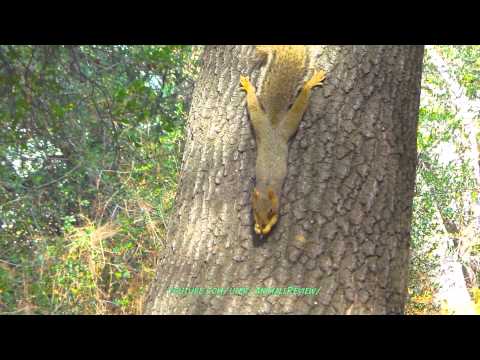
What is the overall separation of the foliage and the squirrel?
9.55 ft

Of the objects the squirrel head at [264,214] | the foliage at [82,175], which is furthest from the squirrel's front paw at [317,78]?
the foliage at [82,175]

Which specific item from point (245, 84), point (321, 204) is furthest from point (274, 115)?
point (321, 204)

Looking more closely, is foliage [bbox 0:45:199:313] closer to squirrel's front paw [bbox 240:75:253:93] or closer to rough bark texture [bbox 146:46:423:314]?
rough bark texture [bbox 146:46:423:314]

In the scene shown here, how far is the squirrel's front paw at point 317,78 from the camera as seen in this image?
1.71m

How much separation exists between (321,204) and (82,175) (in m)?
4.65

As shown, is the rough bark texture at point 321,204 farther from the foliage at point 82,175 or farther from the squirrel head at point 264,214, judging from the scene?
the foliage at point 82,175

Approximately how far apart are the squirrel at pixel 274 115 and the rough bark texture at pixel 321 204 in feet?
0.14

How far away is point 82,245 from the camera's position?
14.1ft

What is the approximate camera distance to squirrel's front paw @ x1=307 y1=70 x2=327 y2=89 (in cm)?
171

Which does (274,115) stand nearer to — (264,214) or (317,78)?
(317,78)

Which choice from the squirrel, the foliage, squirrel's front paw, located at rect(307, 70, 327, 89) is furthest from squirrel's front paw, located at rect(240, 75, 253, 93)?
the foliage

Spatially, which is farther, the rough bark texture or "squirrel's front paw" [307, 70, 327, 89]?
"squirrel's front paw" [307, 70, 327, 89]

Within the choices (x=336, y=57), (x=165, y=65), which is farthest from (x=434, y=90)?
(x=336, y=57)

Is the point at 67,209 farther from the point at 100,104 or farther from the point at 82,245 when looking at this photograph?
the point at 100,104
